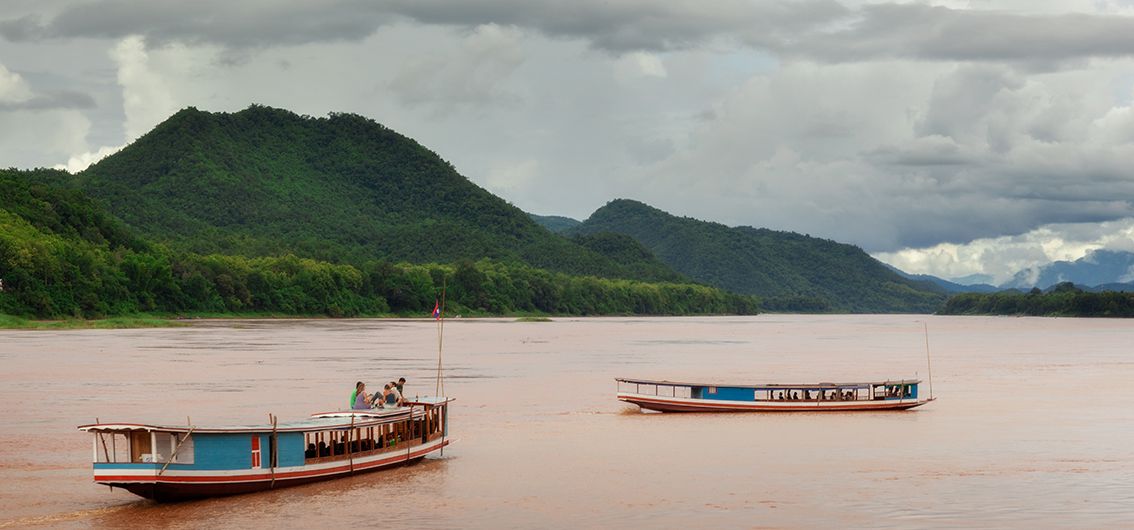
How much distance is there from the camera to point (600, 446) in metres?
34.3

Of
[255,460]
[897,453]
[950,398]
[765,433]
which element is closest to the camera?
[255,460]

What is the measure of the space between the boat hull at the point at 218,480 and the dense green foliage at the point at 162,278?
80092mm

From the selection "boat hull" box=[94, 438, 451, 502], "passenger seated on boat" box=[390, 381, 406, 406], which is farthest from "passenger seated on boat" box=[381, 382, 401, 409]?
"boat hull" box=[94, 438, 451, 502]

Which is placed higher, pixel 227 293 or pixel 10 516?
pixel 227 293

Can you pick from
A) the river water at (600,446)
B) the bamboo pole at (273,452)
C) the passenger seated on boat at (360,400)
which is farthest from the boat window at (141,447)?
the passenger seated on boat at (360,400)

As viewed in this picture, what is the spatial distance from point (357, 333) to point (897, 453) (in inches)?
2907

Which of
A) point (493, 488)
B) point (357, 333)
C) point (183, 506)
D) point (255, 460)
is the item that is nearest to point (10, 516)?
point (183, 506)

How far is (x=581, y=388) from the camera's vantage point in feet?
171

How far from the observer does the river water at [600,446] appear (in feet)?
80.1

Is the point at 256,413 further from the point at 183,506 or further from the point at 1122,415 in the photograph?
the point at 1122,415

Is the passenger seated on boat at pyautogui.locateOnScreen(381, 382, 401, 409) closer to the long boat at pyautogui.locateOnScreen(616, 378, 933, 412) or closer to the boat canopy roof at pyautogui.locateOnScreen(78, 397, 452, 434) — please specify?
the boat canopy roof at pyautogui.locateOnScreen(78, 397, 452, 434)

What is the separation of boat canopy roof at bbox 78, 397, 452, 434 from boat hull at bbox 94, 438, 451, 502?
0.86m

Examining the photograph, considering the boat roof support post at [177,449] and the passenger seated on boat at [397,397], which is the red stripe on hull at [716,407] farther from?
the boat roof support post at [177,449]

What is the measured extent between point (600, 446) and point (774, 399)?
34.4 feet
